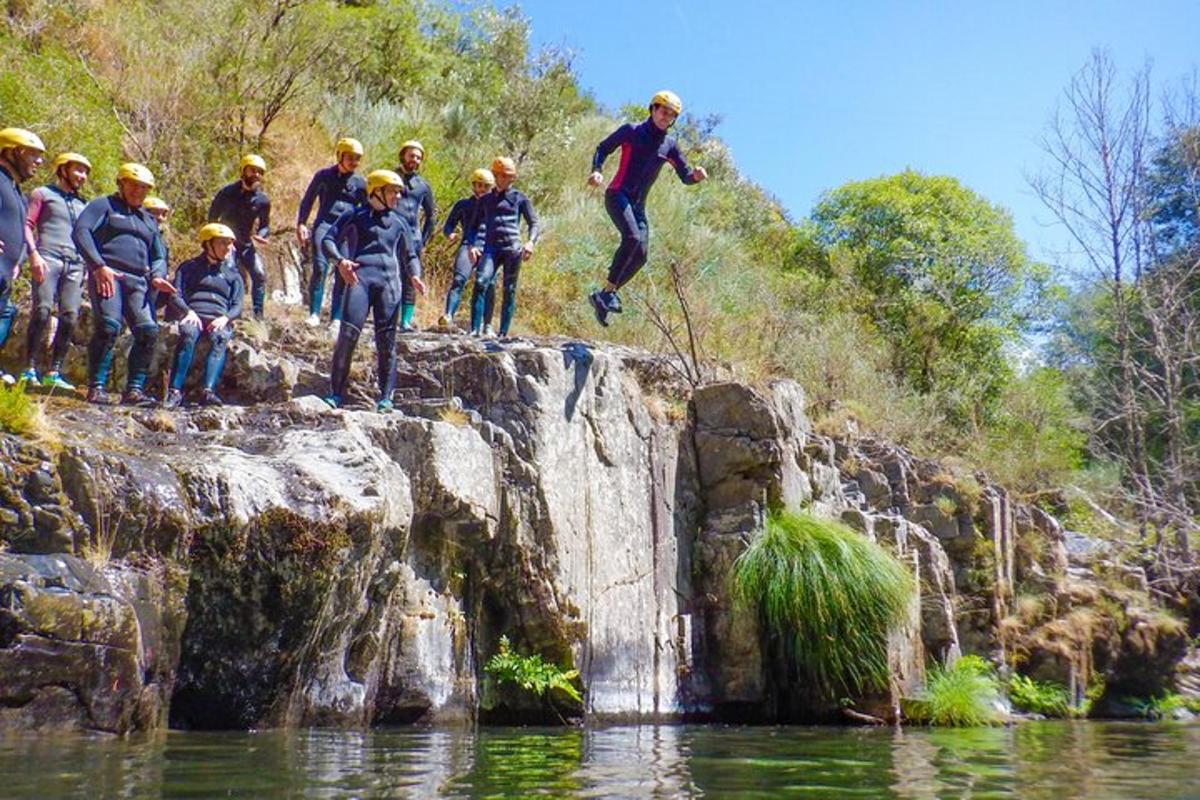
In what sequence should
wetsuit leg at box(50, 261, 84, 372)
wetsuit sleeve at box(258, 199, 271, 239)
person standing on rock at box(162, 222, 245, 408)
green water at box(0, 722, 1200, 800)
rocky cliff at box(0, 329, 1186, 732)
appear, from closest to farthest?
green water at box(0, 722, 1200, 800) → rocky cliff at box(0, 329, 1186, 732) → wetsuit leg at box(50, 261, 84, 372) → person standing on rock at box(162, 222, 245, 408) → wetsuit sleeve at box(258, 199, 271, 239)

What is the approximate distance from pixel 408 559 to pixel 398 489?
793mm

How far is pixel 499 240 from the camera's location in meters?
10.3

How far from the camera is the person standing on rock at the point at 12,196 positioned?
710 centimetres

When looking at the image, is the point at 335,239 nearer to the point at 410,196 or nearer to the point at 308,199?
the point at 410,196

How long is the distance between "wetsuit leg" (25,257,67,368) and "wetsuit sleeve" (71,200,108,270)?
0.32 meters

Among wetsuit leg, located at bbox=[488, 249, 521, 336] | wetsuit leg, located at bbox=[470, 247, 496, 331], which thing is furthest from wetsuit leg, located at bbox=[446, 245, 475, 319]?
wetsuit leg, located at bbox=[488, 249, 521, 336]

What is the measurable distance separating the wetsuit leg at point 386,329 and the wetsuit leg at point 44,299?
2.41m

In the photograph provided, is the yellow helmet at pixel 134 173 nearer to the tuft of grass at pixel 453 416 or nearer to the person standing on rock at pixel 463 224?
the tuft of grass at pixel 453 416

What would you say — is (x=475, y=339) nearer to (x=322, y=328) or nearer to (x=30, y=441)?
(x=322, y=328)

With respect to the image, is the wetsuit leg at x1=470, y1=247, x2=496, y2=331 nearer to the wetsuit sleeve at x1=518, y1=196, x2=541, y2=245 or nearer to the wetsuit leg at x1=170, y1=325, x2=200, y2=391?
the wetsuit sleeve at x1=518, y1=196, x2=541, y2=245

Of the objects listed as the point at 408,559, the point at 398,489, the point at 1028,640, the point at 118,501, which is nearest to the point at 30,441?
the point at 118,501

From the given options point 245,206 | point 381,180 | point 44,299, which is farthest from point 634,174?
point 44,299

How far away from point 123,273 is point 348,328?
5.88 feet

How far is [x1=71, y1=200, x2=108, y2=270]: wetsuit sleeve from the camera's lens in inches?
304
